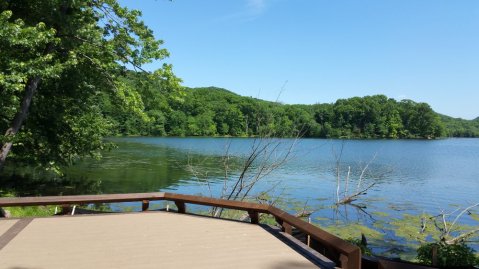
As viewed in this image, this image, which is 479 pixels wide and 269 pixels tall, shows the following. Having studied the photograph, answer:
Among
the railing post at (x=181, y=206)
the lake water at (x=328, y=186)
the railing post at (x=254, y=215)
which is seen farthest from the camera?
the lake water at (x=328, y=186)

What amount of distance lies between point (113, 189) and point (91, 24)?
13718mm

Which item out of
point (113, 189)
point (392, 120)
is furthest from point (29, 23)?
point (392, 120)

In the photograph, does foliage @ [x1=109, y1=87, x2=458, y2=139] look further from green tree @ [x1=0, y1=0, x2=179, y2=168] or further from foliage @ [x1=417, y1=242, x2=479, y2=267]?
foliage @ [x1=417, y1=242, x2=479, y2=267]

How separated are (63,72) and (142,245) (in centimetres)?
1010

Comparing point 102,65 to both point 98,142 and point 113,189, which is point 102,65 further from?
point 113,189

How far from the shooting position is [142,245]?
5.29m

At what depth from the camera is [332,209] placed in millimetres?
19156

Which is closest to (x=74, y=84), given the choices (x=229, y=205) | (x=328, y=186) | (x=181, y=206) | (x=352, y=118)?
(x=181, y=206)

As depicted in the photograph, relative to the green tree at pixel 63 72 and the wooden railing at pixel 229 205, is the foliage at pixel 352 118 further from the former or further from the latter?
the wooden railing at pixel 229 205

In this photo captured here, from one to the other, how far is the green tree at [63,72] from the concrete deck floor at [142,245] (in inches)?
178

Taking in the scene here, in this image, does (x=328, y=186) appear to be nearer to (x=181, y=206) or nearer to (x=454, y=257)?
(x=454, y=257)

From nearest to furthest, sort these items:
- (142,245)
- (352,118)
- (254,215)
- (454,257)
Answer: (142,245) < (254,215) < (454,257) < (352,118)

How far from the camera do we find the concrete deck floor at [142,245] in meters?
4.55

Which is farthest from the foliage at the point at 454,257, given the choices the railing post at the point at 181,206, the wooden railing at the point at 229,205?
the railing post at the point at 181,206
